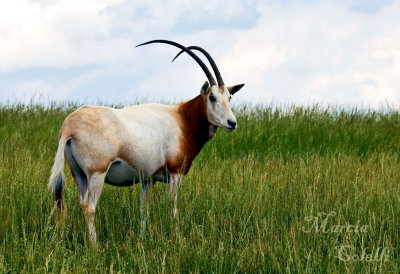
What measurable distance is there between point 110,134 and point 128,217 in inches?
50.1

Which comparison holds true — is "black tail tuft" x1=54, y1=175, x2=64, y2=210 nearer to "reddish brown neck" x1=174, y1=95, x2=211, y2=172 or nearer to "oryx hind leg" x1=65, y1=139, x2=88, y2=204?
"oryx hind leg" x1=65, y1=139, x2=88, y2=204

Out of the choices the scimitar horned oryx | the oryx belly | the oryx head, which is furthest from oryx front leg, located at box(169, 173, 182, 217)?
the oryx head

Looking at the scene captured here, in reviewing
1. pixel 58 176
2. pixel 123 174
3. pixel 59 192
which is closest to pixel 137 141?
pixel 123 174

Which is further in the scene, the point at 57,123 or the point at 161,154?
the point at 57,123

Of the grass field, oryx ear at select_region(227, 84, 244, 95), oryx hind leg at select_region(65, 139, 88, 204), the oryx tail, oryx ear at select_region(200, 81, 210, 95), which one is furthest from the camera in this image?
oryx ear at select_region(227, 84, 244, 95)

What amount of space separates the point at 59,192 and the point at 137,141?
934 millimetres

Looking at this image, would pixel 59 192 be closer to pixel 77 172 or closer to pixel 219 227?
pixel 77 172

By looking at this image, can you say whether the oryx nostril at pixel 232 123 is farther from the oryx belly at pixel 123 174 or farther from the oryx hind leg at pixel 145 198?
the oryx hind leg at pixel 145 198

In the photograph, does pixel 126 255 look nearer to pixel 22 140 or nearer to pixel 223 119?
pixel 223 119

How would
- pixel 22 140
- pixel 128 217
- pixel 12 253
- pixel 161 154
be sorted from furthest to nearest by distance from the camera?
pixel 22 140, pixel 128 217, pixel 161 154, pixel 12 253

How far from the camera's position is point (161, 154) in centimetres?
570

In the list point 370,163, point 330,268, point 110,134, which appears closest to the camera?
point 330,268

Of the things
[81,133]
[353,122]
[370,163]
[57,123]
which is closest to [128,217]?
[81,133]

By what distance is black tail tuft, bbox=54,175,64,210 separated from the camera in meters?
5.41
